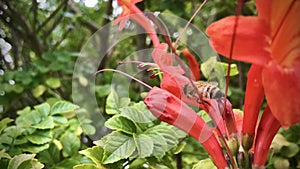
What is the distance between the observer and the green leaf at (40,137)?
0.72 meters

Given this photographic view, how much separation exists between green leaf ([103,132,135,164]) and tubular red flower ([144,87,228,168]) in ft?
0.29

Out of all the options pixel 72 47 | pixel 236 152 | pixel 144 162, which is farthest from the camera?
pixel 72 47

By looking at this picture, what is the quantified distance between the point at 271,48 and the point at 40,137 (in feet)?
1.52

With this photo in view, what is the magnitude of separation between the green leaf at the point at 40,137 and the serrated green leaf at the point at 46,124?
0.03 feet

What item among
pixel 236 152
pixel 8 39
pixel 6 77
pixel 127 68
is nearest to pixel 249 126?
pixel 236 152

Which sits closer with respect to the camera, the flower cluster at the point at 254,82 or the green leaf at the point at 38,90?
the flower cluster at the point at 254,82

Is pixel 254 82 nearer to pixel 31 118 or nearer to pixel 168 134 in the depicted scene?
pixel 168 134

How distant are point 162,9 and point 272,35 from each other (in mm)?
879

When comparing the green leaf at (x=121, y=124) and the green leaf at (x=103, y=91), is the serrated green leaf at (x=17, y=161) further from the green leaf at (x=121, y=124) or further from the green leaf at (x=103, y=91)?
the green leaf at (x=103, y=91)

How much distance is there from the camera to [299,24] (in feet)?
1.41

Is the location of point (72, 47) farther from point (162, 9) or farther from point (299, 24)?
point (299, 24)

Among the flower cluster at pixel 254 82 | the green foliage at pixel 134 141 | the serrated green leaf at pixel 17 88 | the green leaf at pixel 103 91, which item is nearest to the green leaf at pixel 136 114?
the green foliage at pixel 134 141

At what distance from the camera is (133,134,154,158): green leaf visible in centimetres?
59

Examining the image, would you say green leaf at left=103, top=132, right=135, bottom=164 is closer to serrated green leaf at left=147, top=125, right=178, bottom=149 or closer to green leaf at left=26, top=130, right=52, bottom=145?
serrated green leaf at left=147, top=125, right=178, bottom=149
